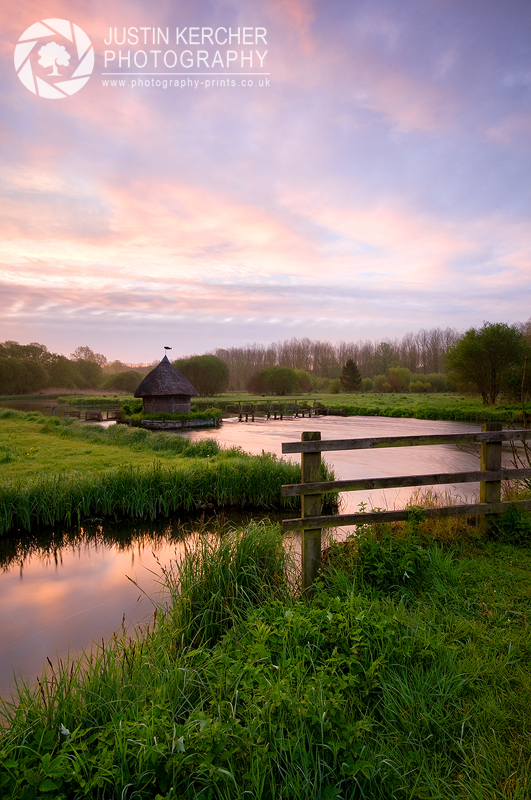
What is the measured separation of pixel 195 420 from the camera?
1207 inches

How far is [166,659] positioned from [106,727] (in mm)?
628

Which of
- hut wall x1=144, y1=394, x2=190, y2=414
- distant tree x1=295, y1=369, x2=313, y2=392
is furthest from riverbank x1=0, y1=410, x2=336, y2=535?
distant tree x1=295, y1=369, x2=313, y2=392

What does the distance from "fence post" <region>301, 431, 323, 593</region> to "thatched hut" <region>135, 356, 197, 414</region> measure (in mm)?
27534

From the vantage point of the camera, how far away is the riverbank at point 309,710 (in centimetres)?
201

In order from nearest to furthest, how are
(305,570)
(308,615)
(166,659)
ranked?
(166,659), (308,615), (305,570)

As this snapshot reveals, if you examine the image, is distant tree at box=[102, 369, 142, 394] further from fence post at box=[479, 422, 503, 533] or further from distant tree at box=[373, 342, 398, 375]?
fence post at box=[479, 422, 503, 533]

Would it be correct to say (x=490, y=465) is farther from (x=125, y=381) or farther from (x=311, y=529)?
(x=125, y=381)

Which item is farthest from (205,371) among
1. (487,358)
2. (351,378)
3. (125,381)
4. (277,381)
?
(487,358)

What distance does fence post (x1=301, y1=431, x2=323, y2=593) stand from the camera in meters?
4.35

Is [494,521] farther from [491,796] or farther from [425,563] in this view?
[491,796]

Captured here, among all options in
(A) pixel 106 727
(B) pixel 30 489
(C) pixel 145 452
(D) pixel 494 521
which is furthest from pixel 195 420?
(A) pixel 106 727

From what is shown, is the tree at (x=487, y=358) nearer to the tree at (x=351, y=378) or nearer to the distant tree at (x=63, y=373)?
the tree at (x=351, y=378)

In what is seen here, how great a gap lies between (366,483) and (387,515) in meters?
0.45

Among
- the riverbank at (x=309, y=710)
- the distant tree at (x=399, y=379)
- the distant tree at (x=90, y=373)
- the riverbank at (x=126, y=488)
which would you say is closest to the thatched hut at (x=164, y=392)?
the riverbank at (x=126, y=488)
